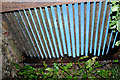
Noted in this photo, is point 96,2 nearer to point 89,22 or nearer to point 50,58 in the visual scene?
point 89,22

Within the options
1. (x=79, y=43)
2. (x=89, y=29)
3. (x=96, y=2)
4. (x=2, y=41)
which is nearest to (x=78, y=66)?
(x=79, y=43)

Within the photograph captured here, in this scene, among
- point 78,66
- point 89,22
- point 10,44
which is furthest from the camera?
point 78,66

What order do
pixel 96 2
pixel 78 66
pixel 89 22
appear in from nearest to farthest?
pixel 96 2, pixel 89 22, pixel 78 66

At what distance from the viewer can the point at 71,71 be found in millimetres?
3117

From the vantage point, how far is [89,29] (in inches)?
108

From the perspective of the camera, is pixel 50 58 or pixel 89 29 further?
pixel 50 58

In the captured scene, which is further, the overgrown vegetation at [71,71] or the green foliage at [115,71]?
the overgrown vegetation at [71,71]

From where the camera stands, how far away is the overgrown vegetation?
2.96 metres

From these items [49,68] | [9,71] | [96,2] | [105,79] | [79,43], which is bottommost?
[105,79]

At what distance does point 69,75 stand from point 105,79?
2.83 feet

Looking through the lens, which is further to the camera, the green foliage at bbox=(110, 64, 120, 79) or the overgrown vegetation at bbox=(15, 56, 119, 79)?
the overgrown vegetation at bbox=(15, 56, 119, 79)

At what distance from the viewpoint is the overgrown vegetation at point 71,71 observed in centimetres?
296

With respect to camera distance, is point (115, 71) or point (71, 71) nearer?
point (115, 71)

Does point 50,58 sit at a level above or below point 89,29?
below
